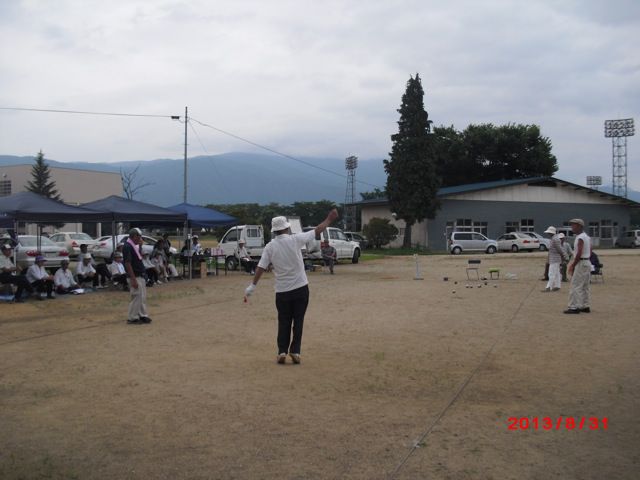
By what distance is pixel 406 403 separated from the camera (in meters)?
5.52

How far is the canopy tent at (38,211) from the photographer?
14640mm

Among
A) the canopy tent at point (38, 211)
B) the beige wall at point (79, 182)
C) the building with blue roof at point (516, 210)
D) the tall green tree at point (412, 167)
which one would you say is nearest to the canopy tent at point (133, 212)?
the canopy tent at point (38, 211)

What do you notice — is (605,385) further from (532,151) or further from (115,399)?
(532,151)

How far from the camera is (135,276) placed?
1012 cm

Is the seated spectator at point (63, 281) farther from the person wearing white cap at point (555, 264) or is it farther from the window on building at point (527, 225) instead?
the window on building at point (527, 225)

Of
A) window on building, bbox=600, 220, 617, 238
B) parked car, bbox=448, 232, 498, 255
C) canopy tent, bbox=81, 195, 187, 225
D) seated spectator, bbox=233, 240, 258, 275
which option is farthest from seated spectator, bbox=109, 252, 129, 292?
window on building, bbox=600, 220, 617, 238

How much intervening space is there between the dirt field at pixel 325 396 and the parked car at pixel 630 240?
4187 cm

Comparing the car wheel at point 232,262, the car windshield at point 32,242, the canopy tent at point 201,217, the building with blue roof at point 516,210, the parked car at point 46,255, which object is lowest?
the car wheel at point 232,262

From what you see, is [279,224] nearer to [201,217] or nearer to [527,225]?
[201,217]

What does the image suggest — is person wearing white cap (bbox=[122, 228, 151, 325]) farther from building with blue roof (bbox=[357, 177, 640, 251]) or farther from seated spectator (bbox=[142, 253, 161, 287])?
building with blue roof (bbox=[357, 177, 640, 251])

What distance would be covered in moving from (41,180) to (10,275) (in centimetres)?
4987

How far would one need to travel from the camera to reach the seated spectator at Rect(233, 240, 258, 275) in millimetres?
22770

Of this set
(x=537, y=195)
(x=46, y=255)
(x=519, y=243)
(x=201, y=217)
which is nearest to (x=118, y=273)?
(x=46, y=255)
